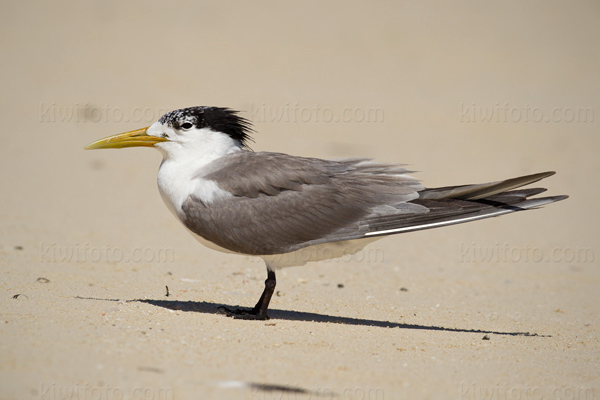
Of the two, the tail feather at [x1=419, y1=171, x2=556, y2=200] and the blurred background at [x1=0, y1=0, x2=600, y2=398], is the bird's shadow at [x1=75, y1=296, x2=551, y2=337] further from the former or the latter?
the blurred background at [x1=0, y1=0, x2=600, y2=398]

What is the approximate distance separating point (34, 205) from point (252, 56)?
9.13 metres

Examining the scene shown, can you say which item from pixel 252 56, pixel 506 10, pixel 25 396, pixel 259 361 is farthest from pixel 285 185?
pixel 506 10

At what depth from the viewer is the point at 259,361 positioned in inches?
189

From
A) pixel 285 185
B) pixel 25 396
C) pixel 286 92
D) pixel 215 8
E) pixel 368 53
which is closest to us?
pixel 25 396

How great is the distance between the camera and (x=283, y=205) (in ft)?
20.5

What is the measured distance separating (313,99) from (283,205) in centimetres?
1044

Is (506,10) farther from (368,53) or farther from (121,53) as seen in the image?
(121,53)

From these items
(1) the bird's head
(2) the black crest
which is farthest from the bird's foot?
(2) the black crest

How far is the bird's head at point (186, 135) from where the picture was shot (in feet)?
21.8

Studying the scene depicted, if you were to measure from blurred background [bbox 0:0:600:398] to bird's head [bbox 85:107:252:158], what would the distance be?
71.6 inches

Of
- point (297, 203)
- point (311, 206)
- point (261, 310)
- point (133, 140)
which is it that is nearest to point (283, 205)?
point (297, 203)

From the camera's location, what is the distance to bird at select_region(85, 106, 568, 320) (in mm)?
6117

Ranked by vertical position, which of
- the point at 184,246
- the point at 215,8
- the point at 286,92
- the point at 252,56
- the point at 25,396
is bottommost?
the point at 25,396

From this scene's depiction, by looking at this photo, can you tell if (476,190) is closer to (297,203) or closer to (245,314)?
(297,203)
